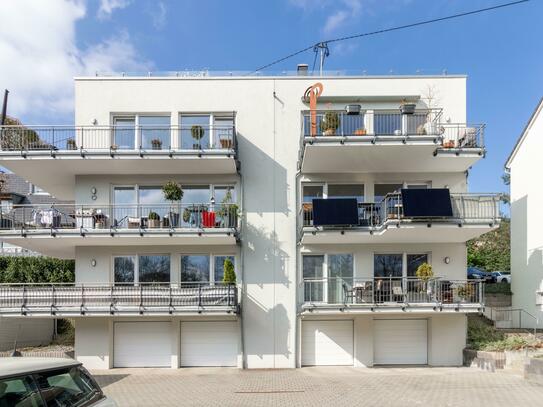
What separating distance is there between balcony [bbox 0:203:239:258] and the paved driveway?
4.56m

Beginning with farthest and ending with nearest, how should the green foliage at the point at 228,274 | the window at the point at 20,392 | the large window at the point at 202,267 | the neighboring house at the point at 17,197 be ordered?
the neighboring house at the point at 17,197 < the large window at the point at 202,267 < the green foliage at the point at 228,274 < the window at the point at 20,392

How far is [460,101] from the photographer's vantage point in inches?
599

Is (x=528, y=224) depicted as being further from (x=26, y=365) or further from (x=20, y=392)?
(x=20, y=392)

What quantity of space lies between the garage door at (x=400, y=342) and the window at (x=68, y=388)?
11784mm

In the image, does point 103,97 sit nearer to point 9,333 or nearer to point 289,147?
point 289,147

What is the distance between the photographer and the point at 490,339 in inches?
592

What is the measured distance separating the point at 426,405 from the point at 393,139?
8.07 meters

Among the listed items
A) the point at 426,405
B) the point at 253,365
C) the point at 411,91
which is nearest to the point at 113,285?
the point at 253,365

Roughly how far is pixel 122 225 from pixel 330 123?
27.6 feet

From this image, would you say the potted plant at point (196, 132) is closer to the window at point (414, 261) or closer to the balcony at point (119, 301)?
the balcony at point (119, 301)

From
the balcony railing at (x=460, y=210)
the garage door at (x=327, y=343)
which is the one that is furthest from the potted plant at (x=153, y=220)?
the garage door at (x=327, y=343)

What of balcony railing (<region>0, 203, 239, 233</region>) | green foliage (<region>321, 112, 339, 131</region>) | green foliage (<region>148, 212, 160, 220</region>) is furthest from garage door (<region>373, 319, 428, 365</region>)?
green foliage (<region>148, 212, 160, 220</region>)

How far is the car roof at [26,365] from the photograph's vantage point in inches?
162

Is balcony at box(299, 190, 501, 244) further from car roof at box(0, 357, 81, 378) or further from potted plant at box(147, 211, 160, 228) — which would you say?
car roof at box(0, 357, 81, 378)
